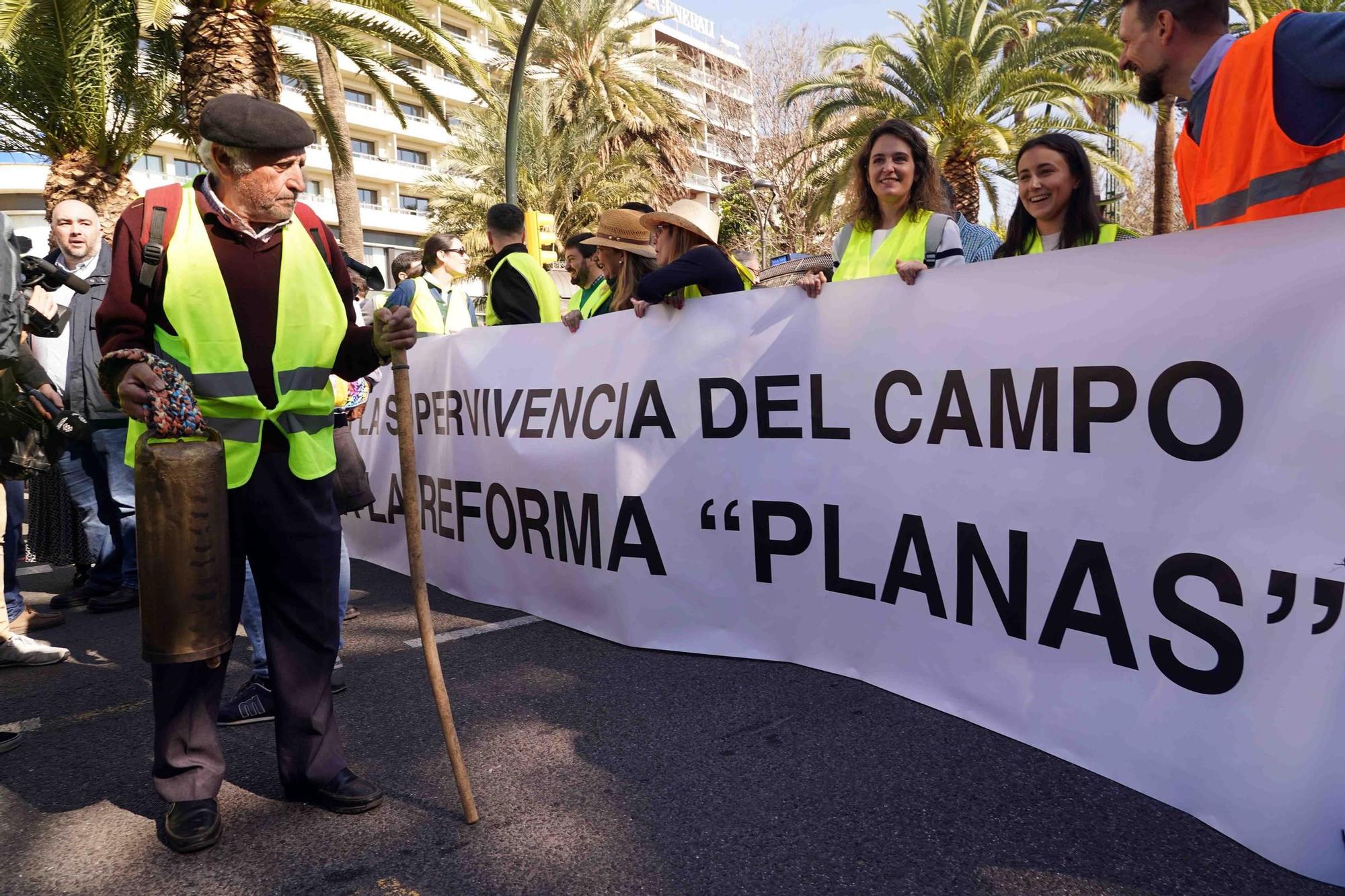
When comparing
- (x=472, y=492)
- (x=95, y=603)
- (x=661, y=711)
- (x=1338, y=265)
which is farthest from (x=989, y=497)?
(x=95, y=603)

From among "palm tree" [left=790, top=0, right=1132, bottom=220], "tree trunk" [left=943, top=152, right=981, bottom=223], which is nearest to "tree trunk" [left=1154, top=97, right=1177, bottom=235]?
"palm tree" [left=790, top=0, right=1132, bottom=220]

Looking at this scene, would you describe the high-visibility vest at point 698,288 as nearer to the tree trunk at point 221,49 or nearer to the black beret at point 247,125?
the black beret at point 247,125

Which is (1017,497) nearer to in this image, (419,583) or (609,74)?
(419,583)

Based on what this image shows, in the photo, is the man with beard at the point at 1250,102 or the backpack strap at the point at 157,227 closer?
the man with beard at the point at 1250,102

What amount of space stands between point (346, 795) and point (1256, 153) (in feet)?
9.15

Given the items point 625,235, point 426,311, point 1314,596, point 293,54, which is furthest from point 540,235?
point 1314,596

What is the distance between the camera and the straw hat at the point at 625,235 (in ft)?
14.4

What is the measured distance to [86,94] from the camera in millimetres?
11914

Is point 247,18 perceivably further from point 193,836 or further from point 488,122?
point 488,122

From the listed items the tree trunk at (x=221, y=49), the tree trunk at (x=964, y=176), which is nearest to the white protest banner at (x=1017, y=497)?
the tree trunk at (x=221, y=49)

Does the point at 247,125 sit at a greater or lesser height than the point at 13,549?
greater

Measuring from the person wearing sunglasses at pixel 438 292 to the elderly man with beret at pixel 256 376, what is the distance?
3008 millimetres

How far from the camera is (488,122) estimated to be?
30797 millimetres

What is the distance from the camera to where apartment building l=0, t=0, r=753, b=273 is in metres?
37.0
